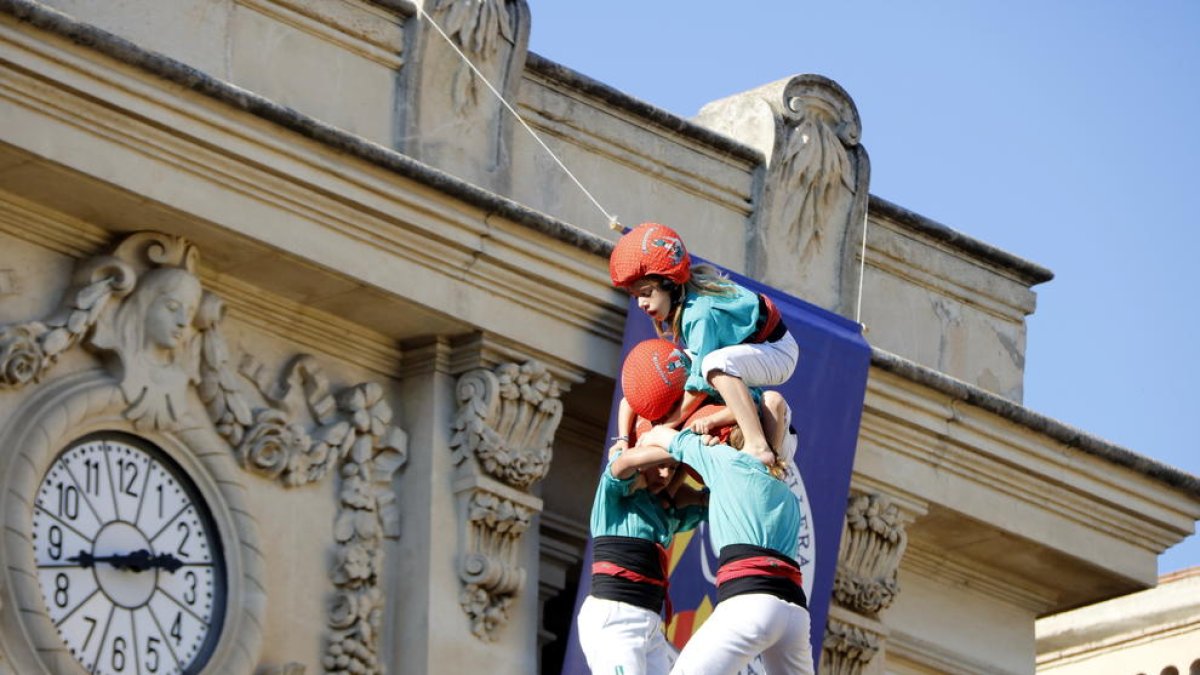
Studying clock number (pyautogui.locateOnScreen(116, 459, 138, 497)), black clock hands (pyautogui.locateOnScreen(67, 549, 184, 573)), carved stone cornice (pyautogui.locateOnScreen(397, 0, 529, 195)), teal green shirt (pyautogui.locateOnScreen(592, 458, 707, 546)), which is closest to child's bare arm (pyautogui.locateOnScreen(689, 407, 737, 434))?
teal green shirt (pyautogui.locateOnScreen(592, 458, 707, 546))

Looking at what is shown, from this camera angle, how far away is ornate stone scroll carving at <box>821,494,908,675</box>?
20.9 m

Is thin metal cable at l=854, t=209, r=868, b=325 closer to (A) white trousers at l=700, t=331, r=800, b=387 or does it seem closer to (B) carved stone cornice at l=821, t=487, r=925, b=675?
(B) carved stone cornice at l=821, t=487, r=925, b=675

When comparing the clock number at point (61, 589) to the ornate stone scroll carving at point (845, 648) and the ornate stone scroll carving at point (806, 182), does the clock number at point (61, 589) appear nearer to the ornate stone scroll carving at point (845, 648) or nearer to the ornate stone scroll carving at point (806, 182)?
the ornate stone scroll carving at point (845, 648)

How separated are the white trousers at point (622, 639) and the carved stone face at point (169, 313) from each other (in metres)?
3.01

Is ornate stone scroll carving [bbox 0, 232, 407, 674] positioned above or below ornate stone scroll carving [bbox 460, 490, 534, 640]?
above

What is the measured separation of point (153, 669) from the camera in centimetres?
1802

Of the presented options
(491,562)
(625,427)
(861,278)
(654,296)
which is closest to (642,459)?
(625,427)

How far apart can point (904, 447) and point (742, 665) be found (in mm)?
5753

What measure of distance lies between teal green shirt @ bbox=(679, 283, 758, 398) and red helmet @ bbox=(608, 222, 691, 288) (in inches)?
5.7

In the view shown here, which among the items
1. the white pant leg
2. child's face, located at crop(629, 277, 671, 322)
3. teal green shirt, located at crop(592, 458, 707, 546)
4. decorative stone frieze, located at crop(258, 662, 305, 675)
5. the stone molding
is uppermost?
the stone molding

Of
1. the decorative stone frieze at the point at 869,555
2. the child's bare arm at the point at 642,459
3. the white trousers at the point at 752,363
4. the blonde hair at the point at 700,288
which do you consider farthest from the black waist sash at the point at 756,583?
the decorative stone frieze at the point at 869,555

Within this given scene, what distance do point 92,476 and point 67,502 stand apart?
8.0 inches

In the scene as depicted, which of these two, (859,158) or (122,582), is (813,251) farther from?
(122,582)

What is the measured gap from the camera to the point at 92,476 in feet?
59.3
